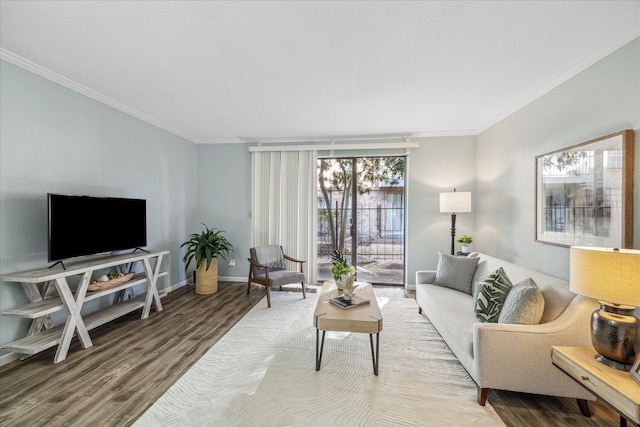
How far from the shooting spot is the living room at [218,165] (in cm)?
221

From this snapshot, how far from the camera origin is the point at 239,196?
4812 millimetres

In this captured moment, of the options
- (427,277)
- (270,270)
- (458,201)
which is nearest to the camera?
(427,277)

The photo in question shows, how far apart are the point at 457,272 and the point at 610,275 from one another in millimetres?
1767

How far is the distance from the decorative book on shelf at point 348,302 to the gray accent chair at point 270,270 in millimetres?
1391

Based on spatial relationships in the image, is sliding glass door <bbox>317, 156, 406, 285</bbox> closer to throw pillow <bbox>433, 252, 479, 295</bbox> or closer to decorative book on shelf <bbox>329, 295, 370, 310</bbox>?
throw pillow <bbox>433, 252, 479, 295</bbox>

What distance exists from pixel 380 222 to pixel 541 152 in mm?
2444

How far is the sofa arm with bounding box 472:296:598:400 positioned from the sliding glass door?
9.40 ft

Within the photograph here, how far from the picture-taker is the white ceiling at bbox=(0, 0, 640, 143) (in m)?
1.70

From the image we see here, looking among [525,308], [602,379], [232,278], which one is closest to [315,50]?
[525,308]

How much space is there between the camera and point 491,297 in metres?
2.13

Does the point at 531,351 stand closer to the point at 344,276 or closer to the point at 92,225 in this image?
the point at 344,276

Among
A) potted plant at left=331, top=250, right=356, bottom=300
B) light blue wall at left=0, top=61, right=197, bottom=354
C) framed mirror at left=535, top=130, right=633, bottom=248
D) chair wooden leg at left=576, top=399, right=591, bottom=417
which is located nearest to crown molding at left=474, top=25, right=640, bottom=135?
framed mirror at left=535, top=130, right=633, bottom=248

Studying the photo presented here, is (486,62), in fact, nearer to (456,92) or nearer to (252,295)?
(456,92)

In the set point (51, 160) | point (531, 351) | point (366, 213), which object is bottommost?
point (531, 351)
